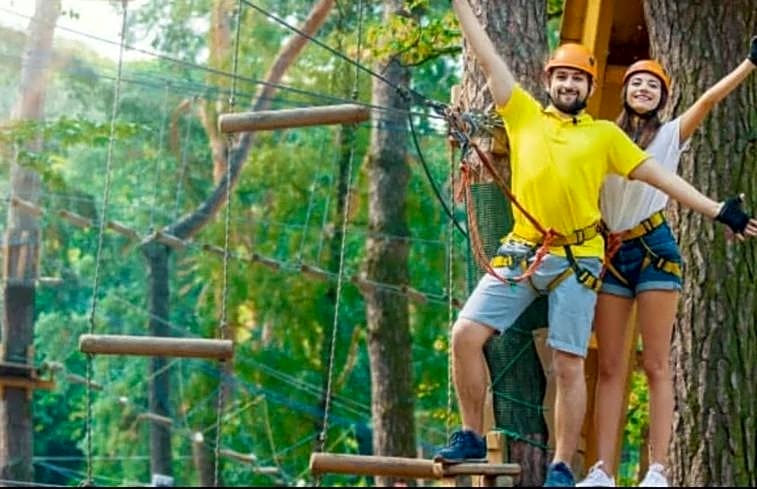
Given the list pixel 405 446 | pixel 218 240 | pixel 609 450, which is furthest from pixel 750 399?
pixel 218 240

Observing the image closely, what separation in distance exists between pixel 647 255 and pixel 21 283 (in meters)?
9.10

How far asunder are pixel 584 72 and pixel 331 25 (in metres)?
10.4

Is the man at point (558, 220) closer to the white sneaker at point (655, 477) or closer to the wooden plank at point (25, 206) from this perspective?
the white sneaker at point (655, 477)

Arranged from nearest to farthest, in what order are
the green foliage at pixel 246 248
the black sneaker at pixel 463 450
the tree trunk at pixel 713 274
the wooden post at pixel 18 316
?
the black sneaker at pixel 463 450
the tree trunk at pixel 713 274
the wooden post at pixel 18 316
the green foliage at pixel 246 248

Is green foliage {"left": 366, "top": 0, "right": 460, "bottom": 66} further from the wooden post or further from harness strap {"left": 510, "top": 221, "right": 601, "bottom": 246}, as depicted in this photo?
harness strap {"left": 510, "top": 221, "right": 601, "bottom": 246}

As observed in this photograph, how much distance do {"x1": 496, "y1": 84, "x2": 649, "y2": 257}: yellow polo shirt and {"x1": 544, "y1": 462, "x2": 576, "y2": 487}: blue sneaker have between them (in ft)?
1.91

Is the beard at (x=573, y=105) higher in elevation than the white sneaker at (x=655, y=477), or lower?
higher

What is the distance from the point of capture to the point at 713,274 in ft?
22.6

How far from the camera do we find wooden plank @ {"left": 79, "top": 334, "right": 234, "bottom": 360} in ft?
20.4

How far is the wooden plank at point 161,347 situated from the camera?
621 centimetres

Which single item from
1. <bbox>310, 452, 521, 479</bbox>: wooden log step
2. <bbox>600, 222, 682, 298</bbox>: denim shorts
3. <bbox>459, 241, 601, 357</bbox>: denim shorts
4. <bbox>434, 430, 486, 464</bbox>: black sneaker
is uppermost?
<bbox>600, 222, 682, 298</bbox>: denim shorts

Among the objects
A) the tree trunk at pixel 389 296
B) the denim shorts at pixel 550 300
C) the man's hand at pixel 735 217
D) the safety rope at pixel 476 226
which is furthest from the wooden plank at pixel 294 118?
the tree trunk at pixel 389 296

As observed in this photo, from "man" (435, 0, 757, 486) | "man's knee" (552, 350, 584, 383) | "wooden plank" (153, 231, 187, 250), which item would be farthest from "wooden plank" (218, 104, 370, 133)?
"wooden plank" (153, 231, 187, 250)

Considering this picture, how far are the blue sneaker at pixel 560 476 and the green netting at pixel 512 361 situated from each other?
890 millimetres
